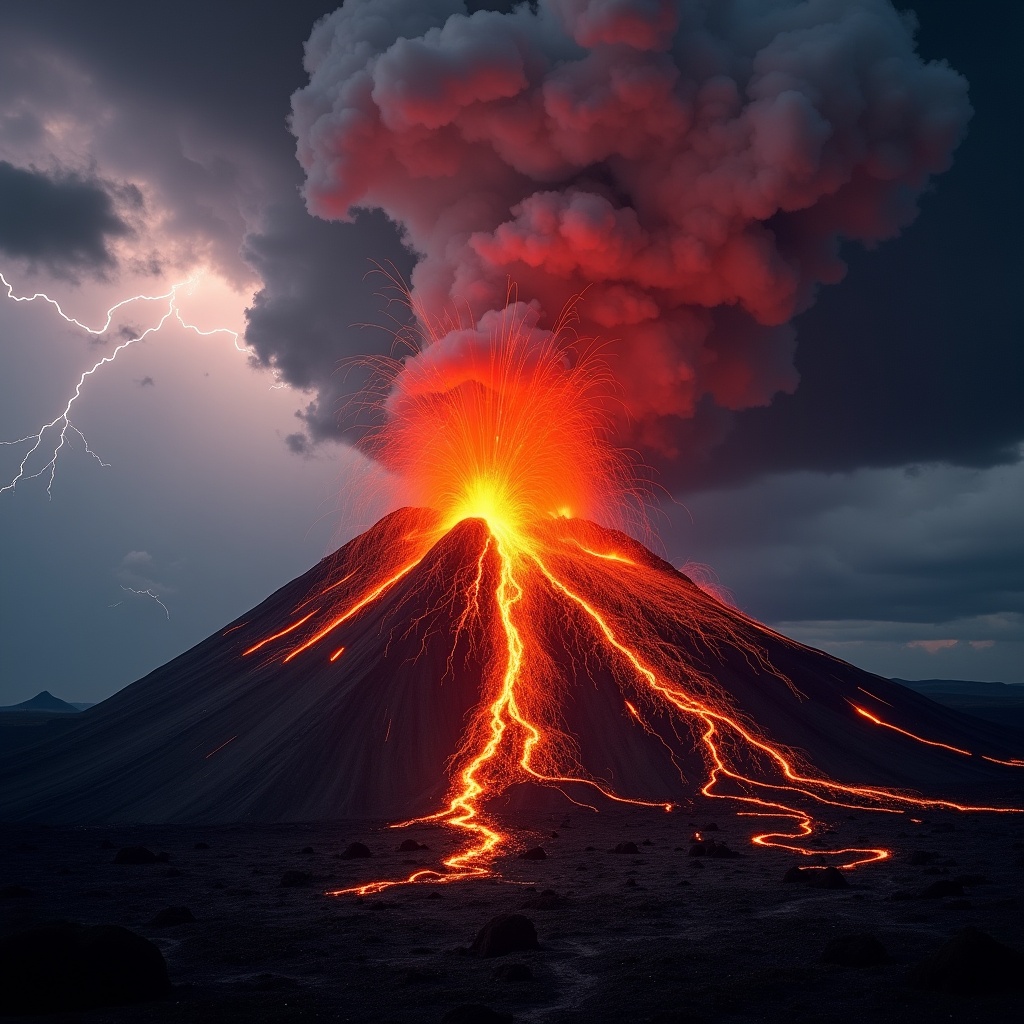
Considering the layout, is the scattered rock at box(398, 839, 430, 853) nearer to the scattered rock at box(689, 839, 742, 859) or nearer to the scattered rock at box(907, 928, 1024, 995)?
the scattered rock at box(689, 839, 742, 859)

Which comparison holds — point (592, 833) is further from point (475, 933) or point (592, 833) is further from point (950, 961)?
point (950, 961)

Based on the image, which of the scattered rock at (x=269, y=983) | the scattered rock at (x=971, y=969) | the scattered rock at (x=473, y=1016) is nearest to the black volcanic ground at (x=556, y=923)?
the scattered rock at (x=269, y=983)

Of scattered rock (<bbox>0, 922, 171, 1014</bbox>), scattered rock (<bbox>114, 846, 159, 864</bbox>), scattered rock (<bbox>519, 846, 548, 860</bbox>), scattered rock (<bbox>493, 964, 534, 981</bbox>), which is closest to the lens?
scattered rock (<bbox>0, 922, 171, 1014</bbox>)

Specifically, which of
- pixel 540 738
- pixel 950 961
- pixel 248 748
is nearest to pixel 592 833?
pixel 540 738

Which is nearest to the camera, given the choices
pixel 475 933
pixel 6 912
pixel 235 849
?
pixel 475 933

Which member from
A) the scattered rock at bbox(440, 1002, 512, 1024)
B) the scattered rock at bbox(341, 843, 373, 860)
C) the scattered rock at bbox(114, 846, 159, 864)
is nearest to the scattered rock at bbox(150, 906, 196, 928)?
the scattered rock at bbox(114, 846, 159, 864)

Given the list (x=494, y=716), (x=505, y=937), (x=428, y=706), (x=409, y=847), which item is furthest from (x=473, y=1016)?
(x=428, y=706)
